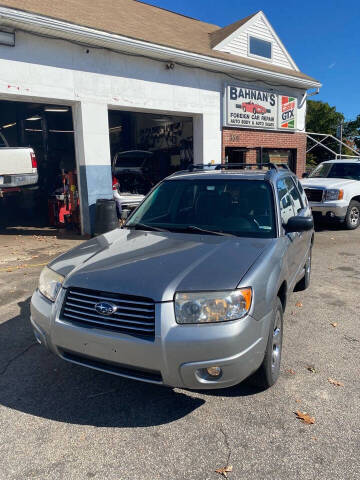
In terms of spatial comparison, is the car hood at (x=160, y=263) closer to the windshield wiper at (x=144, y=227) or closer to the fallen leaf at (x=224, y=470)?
the windshield wiper at (x=144, y=227)

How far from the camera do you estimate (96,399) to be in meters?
2.87

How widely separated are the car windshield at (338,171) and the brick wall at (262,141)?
2.31 m

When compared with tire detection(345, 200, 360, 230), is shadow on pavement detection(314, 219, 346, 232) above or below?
below

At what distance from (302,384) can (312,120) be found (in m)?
49.2

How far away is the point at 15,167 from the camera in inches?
349

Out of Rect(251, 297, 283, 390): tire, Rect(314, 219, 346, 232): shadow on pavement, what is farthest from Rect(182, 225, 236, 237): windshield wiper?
Rect(314, 219, 346, 232): shadow on pavement

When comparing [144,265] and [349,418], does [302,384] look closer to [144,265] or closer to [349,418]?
[349,418]

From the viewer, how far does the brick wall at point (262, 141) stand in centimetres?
1209

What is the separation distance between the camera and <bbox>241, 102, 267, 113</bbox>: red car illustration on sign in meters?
12.1

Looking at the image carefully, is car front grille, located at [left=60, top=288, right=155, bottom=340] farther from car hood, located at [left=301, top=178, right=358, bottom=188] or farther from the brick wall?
the brick wall

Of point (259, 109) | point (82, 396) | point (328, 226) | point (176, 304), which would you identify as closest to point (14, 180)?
point (82, 396)

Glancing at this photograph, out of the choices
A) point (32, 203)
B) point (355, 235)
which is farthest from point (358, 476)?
point (32, 203)

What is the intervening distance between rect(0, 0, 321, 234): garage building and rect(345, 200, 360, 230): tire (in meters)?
3.86

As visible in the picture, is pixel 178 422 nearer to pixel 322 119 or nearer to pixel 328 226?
pixel 328 226
